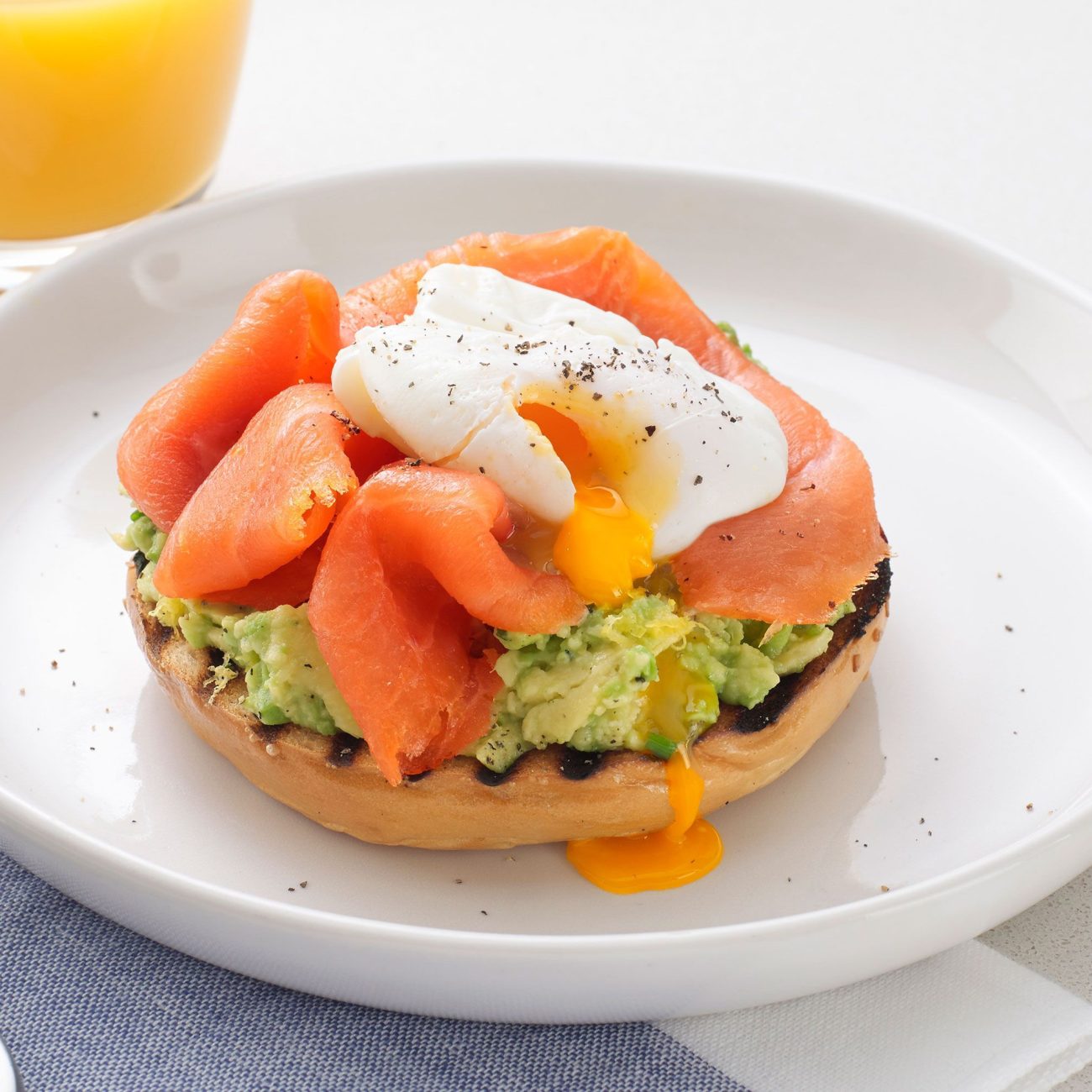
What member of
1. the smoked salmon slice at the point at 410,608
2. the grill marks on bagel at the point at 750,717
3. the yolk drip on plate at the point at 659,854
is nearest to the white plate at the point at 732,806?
the yolk drip on plate at the point at 659,854

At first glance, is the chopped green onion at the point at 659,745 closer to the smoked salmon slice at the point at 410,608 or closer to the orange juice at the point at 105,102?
A: the smoked salmon slice at the point at 410,608

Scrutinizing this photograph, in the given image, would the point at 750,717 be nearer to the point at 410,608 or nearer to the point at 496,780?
the point at 496,780

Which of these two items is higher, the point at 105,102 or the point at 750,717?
the point at 750,717

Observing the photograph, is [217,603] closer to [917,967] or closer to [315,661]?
[315,661]

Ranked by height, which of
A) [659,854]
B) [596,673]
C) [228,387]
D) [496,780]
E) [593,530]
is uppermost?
[593,530]

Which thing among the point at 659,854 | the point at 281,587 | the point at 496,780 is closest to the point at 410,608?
the point at 281,587

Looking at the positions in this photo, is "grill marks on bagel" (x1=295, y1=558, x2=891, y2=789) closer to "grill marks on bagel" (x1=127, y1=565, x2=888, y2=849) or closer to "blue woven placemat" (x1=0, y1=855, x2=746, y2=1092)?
"grill marks on bagel" (x1=127, y1=565, x2=888, y2=849)

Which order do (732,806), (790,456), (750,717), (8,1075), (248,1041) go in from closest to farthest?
(8,1075) < (248,1041) < (750,717) < (732,806) < (790,456)

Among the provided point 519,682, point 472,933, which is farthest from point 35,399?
point 472,933
